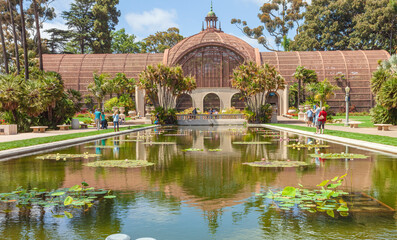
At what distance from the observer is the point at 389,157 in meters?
14.5

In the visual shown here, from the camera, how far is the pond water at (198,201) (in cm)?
580

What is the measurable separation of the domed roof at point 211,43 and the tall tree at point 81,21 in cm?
2653

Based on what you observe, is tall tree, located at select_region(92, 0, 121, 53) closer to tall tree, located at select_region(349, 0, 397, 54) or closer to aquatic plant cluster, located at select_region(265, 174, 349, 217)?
tall tree, located at select_region(349, 0, 397, 54)

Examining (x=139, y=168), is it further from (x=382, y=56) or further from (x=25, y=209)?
(x=382, y=56)

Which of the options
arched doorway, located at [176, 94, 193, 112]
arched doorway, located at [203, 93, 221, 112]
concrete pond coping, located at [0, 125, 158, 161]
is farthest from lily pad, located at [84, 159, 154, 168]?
arched doorway, located at [203, 93, 221, 112]

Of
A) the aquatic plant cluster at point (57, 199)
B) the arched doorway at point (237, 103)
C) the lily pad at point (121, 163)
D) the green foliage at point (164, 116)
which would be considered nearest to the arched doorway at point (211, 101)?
the arched doorway at point (237, 103)

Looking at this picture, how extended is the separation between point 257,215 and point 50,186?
4952 millimetres

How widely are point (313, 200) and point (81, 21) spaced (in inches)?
3523

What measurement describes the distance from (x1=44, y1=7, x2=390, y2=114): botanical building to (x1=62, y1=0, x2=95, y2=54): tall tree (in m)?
17.8

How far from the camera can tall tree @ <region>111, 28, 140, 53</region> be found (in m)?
97.4

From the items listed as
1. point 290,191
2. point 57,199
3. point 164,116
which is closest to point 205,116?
point 164,116

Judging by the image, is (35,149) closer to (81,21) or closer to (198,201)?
(198,201)

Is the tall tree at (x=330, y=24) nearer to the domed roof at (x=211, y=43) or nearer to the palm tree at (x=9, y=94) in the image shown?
the domed roof at (x=211, y=43)

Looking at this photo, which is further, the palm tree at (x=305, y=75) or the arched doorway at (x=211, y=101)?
the arched doorway at (x=211, y=101)
